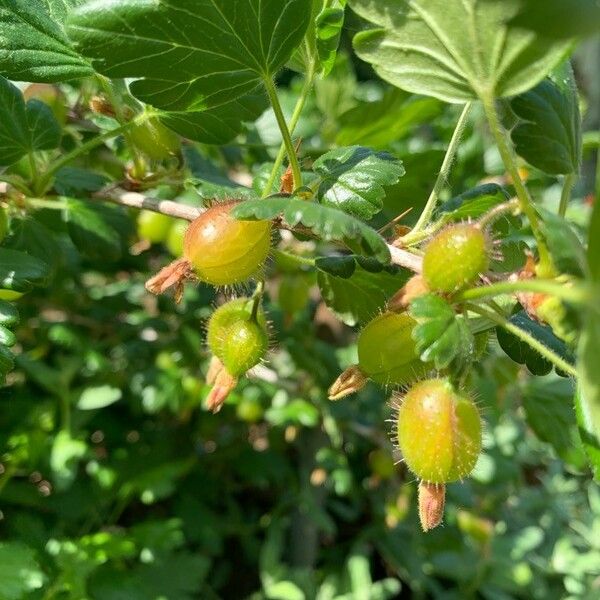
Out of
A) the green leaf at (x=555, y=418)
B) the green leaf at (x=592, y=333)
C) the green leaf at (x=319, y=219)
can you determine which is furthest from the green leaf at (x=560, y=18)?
the green leaf at (x=555, y=418)

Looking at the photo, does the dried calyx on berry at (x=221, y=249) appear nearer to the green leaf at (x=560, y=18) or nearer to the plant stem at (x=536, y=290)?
the plant stem at (x=536, y=290)

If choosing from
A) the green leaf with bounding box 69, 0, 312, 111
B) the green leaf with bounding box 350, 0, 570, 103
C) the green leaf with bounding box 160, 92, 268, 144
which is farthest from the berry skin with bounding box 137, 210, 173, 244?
the green leaf with bounding box 350, 0, 570, 103

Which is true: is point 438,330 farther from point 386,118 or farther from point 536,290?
point 386,118

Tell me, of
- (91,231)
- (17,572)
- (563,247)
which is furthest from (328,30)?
(17,572)

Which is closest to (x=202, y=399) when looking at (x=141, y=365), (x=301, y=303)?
(x=141, y=365)

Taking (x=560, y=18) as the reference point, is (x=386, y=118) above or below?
below
